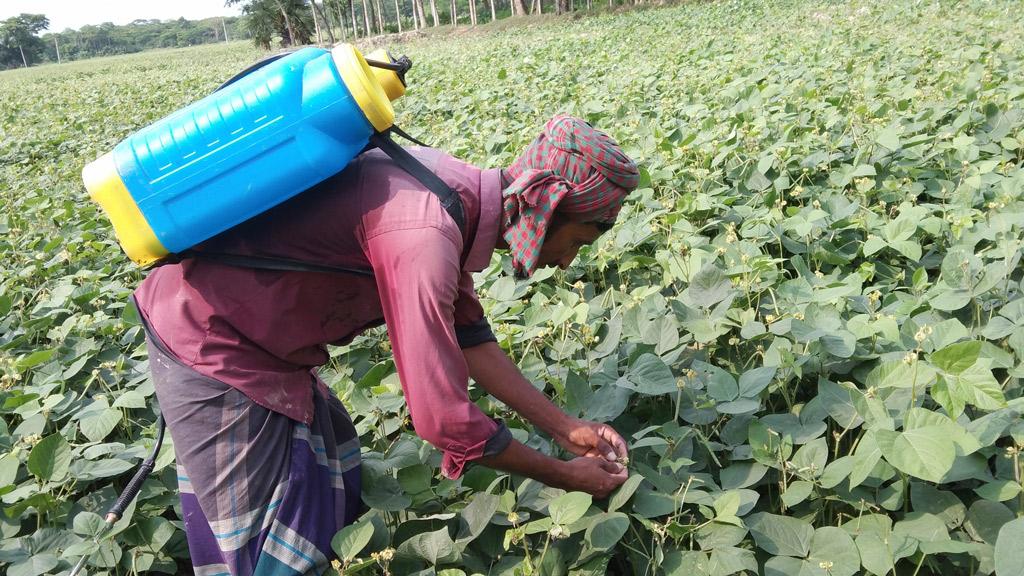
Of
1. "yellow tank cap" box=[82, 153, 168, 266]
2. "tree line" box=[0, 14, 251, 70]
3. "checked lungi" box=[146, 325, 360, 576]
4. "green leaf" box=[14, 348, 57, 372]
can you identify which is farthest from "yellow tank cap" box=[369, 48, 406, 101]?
"tree line" box=[0, 14, 251, 70]

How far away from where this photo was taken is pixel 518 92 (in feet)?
24.0

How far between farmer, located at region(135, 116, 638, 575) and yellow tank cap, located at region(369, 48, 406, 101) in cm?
13

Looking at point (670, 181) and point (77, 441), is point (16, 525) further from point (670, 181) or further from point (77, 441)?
point (670, 181)

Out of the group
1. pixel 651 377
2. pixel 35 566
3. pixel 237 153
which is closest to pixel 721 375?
pixel 651 377

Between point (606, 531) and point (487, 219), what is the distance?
2.17 feet

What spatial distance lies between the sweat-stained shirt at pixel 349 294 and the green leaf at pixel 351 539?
0.21 meters

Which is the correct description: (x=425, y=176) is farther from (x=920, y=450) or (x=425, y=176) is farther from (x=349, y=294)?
(x=920, y=450)

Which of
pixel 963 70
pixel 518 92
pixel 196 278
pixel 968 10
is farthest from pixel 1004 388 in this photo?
pixel 968 10

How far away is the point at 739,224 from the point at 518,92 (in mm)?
4508

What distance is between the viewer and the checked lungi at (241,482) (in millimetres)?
1558

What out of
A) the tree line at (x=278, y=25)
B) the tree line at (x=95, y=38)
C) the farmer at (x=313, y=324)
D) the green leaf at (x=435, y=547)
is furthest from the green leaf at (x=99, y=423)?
the tree line at (x=95, y=38)

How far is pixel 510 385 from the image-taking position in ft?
6.03

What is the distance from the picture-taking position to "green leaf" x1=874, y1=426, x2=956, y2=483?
139 cm

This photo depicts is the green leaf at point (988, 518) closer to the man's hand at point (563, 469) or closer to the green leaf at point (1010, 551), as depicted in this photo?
the green leaf at point (1010, 551)
